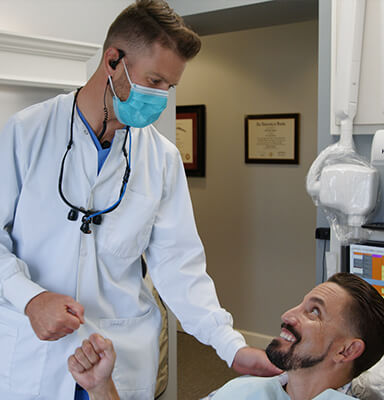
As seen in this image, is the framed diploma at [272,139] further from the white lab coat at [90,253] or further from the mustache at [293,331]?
the mustache at [293,331]

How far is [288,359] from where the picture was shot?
4.40 feet

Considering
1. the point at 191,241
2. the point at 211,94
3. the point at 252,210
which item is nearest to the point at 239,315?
the point at 252,210

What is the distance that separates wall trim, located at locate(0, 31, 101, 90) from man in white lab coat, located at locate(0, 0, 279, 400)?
49cm

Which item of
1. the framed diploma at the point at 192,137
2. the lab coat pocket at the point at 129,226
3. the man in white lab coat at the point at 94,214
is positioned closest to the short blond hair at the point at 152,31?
the man in white lab coat at the point at 94,214

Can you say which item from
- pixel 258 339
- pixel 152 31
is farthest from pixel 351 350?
pixel 258 339

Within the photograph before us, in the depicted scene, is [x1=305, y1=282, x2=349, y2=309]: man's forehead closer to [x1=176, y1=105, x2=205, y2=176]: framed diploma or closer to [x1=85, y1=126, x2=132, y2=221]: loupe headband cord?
[x1=85, y1=126, x2=132, y2=221]: loupe headband cord

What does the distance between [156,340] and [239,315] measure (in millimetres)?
2557

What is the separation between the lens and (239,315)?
406cm

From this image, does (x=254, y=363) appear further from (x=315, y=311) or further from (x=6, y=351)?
(x=6, y=351)

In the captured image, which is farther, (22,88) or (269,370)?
(22,88)

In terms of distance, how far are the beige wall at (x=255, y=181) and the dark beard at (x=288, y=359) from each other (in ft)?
7.80

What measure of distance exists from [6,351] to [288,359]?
2.40ft

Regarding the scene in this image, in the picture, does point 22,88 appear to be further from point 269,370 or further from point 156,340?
point 269,370

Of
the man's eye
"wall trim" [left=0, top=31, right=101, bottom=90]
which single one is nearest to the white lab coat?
the man's eye
